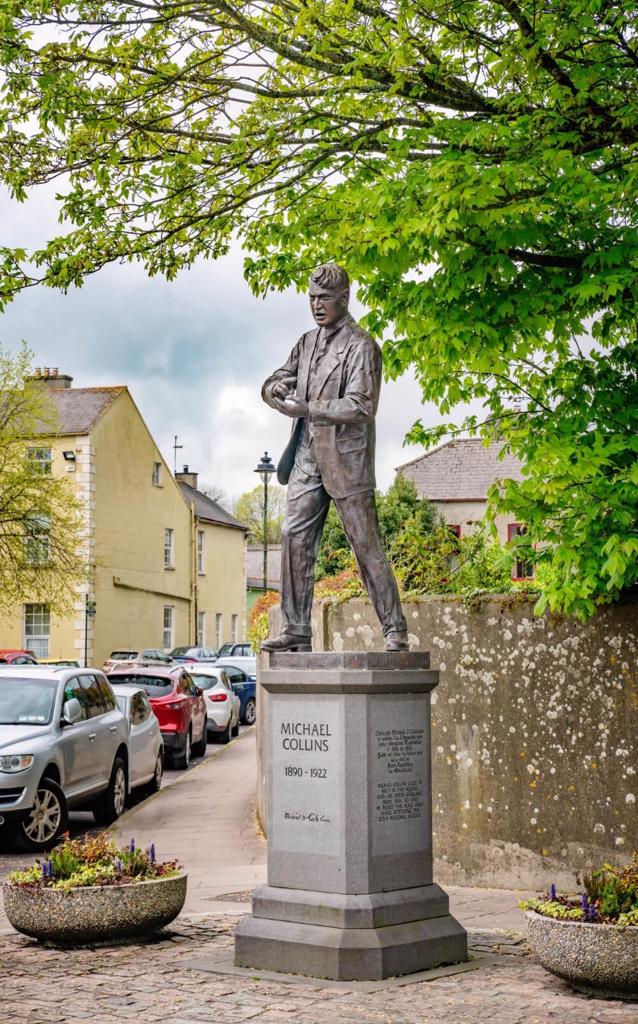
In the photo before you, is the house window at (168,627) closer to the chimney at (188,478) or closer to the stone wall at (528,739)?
the chimney at (188,478)

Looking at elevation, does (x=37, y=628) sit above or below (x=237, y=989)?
above

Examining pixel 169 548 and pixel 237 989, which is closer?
pixel 237 989

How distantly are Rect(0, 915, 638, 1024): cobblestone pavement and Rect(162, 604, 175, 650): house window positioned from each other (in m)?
46.7

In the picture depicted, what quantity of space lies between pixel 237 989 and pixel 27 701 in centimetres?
807

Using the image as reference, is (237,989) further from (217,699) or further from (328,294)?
(217,699)

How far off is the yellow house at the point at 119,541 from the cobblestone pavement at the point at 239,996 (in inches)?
1392

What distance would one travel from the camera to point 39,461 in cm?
4238

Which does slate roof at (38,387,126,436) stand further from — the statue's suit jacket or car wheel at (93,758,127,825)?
the statue's suit jacket

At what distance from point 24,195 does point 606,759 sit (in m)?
6.85

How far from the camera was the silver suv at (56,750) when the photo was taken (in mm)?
13273

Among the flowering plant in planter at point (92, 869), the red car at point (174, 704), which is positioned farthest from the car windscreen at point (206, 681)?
the flowering plant in planter at point (92, 869)

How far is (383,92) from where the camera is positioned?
1038cm

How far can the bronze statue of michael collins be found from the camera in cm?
792

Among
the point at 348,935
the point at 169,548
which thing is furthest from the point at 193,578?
the point at 348,935
